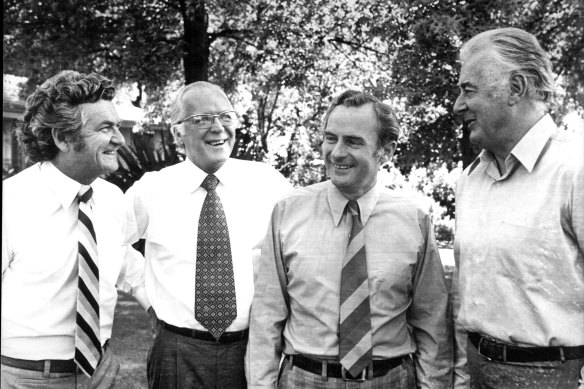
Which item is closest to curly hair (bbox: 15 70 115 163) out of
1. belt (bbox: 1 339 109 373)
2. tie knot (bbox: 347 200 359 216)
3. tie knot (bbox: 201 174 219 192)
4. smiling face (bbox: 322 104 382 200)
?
tie knot (bbox: 201 174 219 192)

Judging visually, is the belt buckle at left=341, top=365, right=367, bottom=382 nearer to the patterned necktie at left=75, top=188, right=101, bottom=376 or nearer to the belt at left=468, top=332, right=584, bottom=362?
the belt at left=468, top=332, right=584, bottom=362

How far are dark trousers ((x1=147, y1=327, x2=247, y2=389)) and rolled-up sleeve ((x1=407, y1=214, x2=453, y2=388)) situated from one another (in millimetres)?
919

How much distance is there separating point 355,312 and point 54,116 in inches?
65.2

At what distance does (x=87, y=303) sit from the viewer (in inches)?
118

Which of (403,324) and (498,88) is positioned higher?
(498,88)

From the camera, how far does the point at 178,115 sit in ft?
12.4

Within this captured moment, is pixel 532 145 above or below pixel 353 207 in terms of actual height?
above

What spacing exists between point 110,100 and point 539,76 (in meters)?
2.04

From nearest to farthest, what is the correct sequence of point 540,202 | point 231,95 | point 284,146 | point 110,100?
point 540,202
point 110,100
point 231,95
point 284,146

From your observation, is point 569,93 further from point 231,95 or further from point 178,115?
point 178,115

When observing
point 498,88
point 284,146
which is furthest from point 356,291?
point 284,146

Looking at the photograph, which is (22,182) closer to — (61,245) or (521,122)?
(61,245)

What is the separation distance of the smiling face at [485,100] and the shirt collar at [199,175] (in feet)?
4.60

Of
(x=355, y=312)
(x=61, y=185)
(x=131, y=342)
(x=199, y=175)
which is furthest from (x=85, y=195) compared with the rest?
(x=131, y=342)
